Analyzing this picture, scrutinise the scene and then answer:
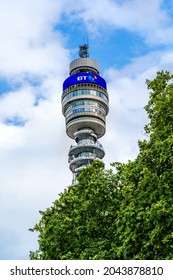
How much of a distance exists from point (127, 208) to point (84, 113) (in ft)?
296

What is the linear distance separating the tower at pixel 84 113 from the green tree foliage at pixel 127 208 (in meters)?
78.9

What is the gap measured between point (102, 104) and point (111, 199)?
90.6 m

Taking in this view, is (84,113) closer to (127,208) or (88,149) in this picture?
(88,149)

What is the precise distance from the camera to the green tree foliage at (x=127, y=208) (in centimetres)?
1533

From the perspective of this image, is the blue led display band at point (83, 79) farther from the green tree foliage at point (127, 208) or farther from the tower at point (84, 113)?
the green tree foliage at point (127, 208)

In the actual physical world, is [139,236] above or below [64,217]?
below

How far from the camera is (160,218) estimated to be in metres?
14.9

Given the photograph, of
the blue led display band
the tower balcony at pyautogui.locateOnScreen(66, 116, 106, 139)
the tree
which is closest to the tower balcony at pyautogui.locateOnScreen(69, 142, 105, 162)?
the tower balcony at pyautogui.locateOnScreen(66, 116, 106, 139)

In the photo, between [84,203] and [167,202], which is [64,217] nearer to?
[84,203]

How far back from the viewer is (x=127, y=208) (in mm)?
16438

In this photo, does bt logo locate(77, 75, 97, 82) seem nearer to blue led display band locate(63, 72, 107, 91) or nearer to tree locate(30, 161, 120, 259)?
blue led display band locate(63, 72, 107, 91)

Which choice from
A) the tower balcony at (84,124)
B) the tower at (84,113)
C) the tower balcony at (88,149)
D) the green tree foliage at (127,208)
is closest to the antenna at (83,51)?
the tower at (84,113)

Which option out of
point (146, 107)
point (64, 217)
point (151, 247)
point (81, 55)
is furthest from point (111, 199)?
point (81, 55)

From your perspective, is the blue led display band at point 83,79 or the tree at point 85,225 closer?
the tree at point 85,225
